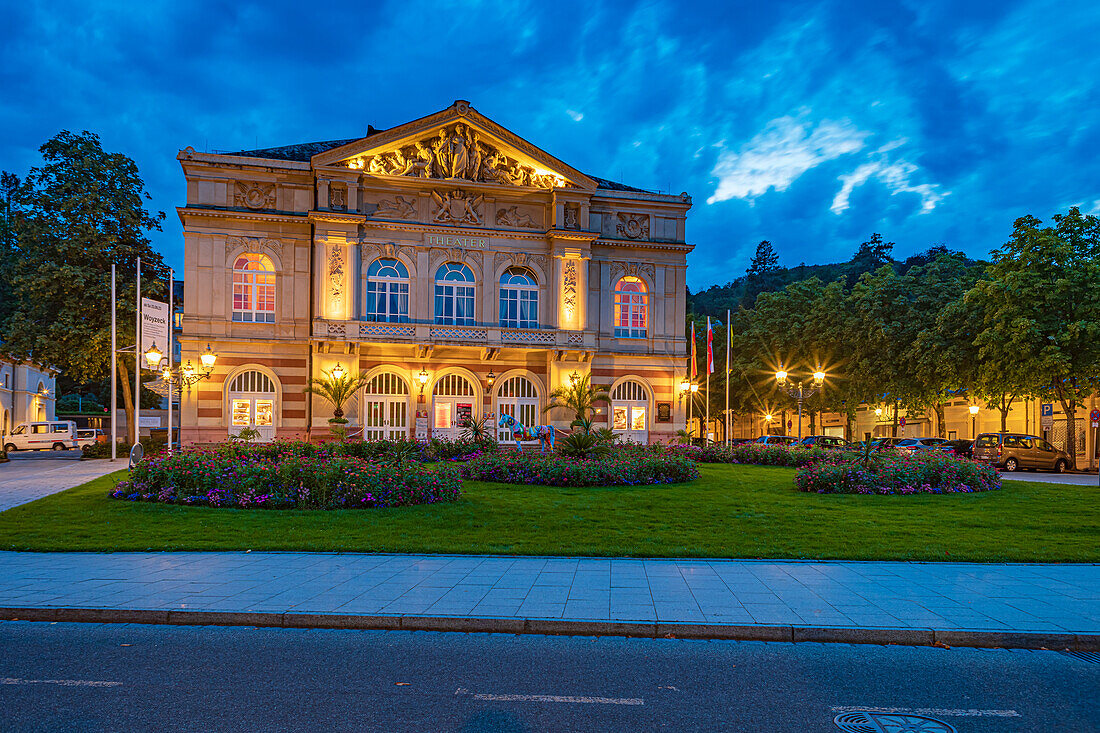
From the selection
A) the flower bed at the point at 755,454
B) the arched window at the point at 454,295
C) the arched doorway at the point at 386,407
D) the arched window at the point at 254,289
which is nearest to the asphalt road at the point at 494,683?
the flower bed at the point at 755,454

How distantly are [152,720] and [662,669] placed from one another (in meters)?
→ 4.36

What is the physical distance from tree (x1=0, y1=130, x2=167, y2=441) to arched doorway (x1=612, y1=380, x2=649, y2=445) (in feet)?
91.0

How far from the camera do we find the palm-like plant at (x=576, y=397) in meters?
39.8

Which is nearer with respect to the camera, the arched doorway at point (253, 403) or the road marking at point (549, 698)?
the road marking at point (549, 698)

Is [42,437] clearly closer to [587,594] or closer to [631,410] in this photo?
[631,410]

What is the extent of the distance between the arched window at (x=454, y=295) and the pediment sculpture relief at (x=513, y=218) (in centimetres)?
356

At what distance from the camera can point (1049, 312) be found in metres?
36.4

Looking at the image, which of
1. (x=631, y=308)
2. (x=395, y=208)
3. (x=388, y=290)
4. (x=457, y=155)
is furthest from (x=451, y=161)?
(x=631, y=308)

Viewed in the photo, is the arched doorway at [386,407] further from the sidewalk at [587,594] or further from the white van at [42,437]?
the sidewalk at [587,594]

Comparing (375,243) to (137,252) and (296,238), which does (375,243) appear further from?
(137,252)

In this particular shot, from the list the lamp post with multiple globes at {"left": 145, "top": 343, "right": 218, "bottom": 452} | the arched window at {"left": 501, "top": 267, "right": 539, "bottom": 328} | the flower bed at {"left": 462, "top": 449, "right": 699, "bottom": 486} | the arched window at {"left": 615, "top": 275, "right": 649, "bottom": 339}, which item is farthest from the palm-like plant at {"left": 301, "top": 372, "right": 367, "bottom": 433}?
the arched window at {"left": 615, "top": 275, "right": 649, "bottom": 339}

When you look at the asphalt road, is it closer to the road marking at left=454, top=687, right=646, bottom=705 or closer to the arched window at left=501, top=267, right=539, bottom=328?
the road marking at left=454, top=687, right=646, bottom=705

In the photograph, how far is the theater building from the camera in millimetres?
38938

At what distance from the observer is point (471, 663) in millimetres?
6871
